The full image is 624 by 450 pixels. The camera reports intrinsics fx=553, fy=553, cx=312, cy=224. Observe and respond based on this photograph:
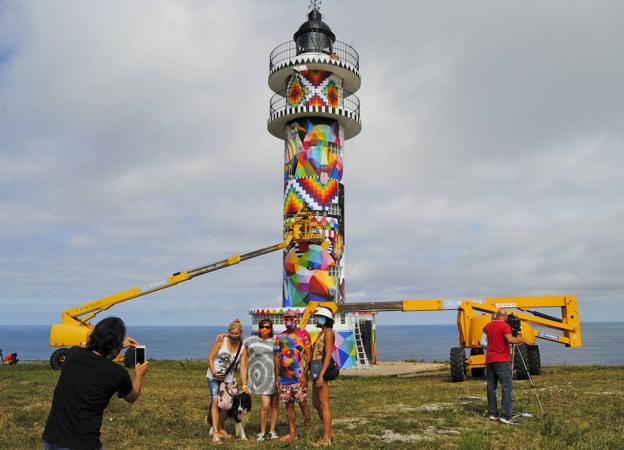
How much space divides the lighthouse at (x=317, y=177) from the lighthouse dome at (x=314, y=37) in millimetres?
69

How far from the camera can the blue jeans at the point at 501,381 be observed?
9.28 meters

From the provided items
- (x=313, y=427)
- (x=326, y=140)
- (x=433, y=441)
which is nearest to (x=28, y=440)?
(x=313, y=427)

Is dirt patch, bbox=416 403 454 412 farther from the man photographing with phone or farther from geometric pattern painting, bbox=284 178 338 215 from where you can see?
geometric pattern painting, bbox=284 178 338 215

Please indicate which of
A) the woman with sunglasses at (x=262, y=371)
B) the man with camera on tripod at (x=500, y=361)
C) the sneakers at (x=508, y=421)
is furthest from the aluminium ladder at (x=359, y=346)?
the woman with sunglasses at (x=262, y=371)

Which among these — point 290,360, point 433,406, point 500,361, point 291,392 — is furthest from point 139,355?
point 433,406

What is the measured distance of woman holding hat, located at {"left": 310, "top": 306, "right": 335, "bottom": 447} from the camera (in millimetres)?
7668

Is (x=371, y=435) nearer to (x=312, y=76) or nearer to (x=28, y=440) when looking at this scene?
(x=28, y=440)

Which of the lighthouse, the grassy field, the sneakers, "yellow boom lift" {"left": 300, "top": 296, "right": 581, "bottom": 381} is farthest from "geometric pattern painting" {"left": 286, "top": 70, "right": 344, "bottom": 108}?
the sneakers

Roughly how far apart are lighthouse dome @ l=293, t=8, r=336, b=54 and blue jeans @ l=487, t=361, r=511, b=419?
27.0 meters

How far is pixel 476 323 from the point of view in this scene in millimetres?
19000

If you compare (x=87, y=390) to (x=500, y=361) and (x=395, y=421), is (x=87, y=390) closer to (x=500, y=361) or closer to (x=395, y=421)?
(x=395, y=421)

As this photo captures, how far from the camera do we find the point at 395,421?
922 centimetres

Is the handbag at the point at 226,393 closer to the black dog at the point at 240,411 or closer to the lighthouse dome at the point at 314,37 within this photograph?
the black dog at the point at 240,411

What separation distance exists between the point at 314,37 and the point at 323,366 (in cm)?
2891
